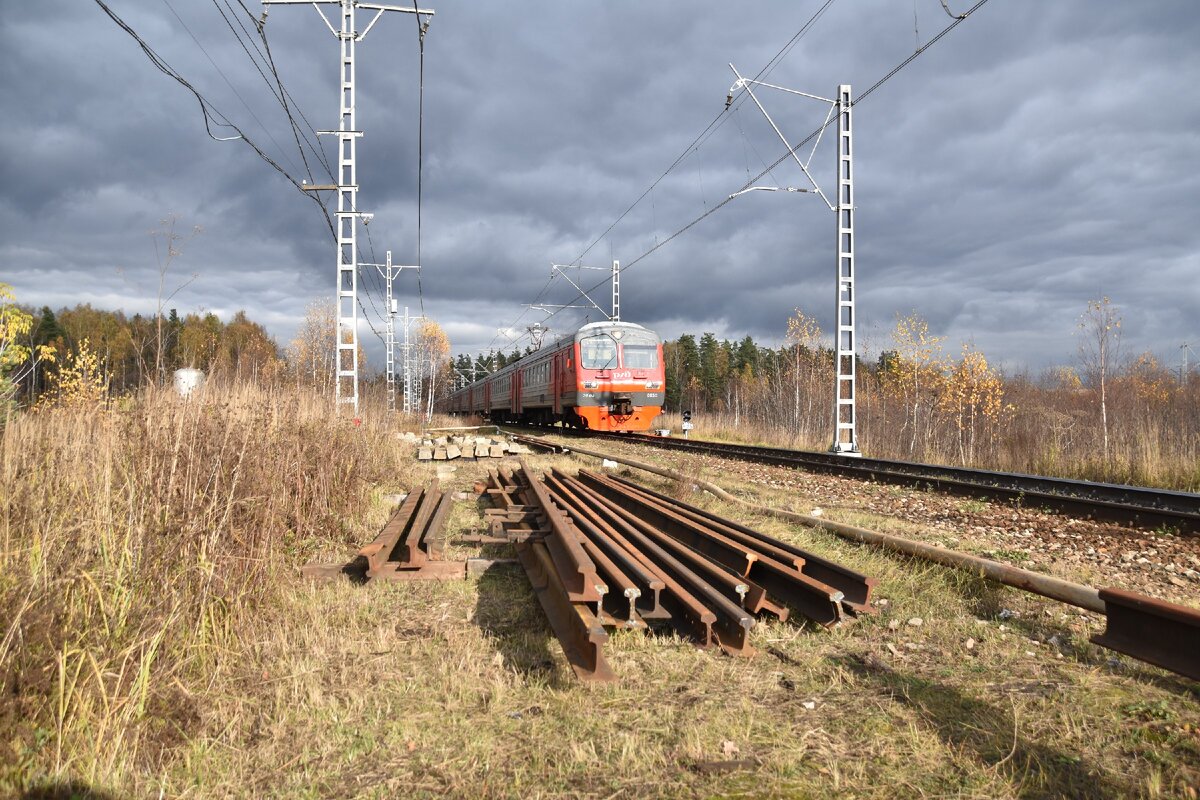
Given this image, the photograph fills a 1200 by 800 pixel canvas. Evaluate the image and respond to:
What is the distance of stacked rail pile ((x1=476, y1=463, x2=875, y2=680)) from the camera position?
150 inches

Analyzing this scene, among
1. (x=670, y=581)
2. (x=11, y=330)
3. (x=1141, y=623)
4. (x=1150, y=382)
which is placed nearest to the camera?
(x=1141, y=623)

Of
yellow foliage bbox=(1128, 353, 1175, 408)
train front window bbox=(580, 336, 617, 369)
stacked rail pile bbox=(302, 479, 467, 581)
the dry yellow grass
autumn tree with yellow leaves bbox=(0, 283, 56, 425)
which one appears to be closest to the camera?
the dry yellow grass

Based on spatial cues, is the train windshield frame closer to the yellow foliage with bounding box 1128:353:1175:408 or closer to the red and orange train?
the red and orange train

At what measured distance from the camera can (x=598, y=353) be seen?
68.4ft

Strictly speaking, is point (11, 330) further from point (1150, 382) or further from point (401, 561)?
point (1150, 382)

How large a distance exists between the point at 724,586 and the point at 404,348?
44626 millimetres

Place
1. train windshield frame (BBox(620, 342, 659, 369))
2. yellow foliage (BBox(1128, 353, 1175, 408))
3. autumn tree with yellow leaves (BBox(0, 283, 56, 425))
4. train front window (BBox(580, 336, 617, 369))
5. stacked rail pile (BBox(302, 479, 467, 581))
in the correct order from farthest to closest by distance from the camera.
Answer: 1. train windshield frame (BBox(620, 342, 659, 369))
2. train front window (BBox(580, 336, 617, 369))
3. yellow foliage (BBox(1128, 353, 1175, 408))
4. autumn tree with yellow leaves (BBox(0, 283, 56, 425))
5. stacked rail pile (BBox(302, 479, 467, 581))

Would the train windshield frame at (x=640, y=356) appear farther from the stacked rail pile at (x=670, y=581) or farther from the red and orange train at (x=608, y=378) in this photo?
the stacked rail pile at (x=670, y=581)

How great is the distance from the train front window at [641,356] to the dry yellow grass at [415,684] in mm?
16588

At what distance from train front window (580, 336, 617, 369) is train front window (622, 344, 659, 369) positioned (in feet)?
1.57

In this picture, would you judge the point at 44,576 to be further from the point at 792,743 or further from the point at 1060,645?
the point at 1060,645

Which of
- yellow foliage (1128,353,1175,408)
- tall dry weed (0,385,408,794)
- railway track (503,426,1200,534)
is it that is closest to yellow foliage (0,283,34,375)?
tall dry weed (0,385,408,794)

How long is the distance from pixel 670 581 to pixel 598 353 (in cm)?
1670

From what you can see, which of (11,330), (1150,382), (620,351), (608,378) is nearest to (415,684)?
(11,330)
